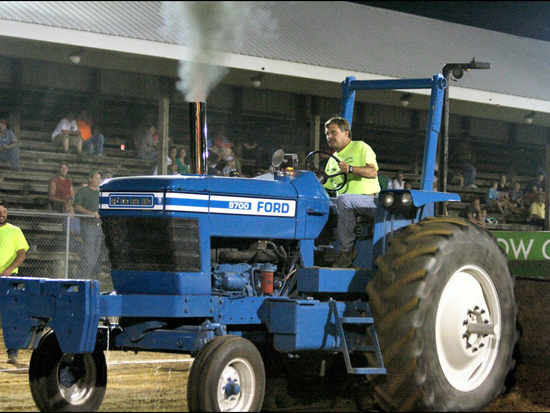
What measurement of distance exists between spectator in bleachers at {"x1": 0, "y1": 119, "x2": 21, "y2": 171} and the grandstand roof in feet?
6.09

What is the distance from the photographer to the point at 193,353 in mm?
6168

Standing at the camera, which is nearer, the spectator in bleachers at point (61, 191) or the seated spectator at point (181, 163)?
the spectator in bleachers at point (61, 191)

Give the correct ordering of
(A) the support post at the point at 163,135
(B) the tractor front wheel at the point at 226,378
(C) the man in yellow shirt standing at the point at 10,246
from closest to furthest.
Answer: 1. (B) the tractor front wheel at the point at 226,378
2. (C) the man in yellow shirt standing at the point at 10,246
3. (A) the support post at the point at 163,135

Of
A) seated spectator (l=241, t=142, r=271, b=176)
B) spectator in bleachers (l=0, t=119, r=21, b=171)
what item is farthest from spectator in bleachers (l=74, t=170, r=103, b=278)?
seated spectator (l=241, t=142, r=271, b=176)

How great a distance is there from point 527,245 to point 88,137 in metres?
9.97

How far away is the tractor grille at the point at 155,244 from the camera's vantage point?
21.0 feet

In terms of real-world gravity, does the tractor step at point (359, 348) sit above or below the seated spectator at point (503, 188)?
below

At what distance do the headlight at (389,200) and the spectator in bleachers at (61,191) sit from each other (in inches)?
360

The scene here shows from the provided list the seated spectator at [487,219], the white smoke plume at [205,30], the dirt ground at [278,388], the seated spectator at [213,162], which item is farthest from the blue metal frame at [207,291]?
the seated spectator at [487,219]

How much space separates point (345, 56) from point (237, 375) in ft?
43.3

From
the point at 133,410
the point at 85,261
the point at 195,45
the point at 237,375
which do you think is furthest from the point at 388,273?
the point at 85,261

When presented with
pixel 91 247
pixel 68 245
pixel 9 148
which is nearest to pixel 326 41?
pixel 9 148

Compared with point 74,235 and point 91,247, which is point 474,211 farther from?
point 74,235

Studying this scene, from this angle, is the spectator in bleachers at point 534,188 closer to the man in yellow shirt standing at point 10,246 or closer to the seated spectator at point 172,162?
the seated spectator at point 172,162
